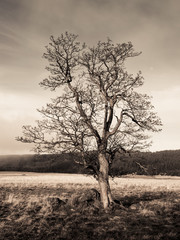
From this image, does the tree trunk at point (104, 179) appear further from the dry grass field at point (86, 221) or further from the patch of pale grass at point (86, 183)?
the patch of pale grass at point (86, 183)

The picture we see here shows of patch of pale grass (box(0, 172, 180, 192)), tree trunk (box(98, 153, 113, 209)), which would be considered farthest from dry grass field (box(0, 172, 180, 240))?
patch of pale grass (box(0, 172, 180, 192))

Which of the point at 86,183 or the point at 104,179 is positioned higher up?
the point at 104,179

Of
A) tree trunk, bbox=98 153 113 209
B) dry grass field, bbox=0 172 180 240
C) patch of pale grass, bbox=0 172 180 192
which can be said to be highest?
tree trunk, bbox=98 153 113 209

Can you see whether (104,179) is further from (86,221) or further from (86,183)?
(86,183)

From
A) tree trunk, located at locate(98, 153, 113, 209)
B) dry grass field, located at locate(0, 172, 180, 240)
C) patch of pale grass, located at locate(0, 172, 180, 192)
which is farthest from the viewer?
patch of pale grass, located at locate(0, 172, 180, 192)

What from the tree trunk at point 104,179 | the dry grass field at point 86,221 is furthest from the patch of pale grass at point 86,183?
the dry grass field at point 86,221

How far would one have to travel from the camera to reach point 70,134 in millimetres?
13047

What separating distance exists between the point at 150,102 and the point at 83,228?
7338 mm

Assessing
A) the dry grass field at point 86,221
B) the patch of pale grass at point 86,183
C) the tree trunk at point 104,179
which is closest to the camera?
the dry grass field at point 86,221

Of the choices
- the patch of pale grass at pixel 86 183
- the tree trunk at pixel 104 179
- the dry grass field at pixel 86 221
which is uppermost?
the tree trunk at pixel 104 179

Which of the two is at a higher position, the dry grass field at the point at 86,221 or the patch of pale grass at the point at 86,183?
the dry grass field at the point at 86,221

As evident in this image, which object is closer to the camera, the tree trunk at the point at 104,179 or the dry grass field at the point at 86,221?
the dry grass field at the point at 86,221

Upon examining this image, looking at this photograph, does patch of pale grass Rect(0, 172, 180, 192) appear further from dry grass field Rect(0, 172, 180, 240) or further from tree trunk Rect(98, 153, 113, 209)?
dry grass field Rect(0, 172, 180, 240)

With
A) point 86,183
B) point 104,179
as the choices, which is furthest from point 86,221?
point 86,183
